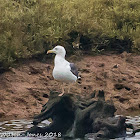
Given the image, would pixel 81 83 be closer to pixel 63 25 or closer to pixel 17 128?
pixel 63 25

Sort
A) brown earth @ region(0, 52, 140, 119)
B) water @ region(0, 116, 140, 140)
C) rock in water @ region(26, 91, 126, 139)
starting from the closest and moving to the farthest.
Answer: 1. rock in water @ region(26, 91, 126, 139)
2. water @ region(0, 116, 140, 140)
3. brown earth @ region(0, 52, 140, 119)

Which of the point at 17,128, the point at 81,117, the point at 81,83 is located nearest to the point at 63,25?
the point at 81,83

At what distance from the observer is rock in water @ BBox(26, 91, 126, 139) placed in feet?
40.8

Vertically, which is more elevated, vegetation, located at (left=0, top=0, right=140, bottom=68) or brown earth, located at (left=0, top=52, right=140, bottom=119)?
vegetation, located at (left=0, top=0, right=140, bottom=68)

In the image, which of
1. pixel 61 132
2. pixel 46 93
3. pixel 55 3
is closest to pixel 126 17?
pixel 55 3

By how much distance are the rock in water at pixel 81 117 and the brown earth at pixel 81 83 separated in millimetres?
2715

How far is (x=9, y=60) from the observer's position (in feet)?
55.5

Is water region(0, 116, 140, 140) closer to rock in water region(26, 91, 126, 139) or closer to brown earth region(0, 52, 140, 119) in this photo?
rock in water region(26, 91, 126, 139)

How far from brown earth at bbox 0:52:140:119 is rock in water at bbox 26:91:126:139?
2.72m

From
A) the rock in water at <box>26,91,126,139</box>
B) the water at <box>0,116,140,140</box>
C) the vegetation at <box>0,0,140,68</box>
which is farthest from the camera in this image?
the vegetation at <box>0,0,140,68</box>

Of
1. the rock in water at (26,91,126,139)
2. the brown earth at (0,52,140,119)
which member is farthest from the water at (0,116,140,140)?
the brown earth at (0,52,140,119)

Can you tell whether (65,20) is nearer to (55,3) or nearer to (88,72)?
(55,3)

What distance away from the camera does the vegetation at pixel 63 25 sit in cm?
1761

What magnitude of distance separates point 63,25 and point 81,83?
2.61 m
